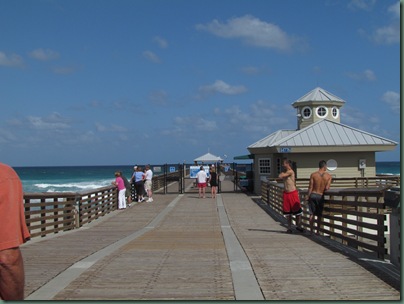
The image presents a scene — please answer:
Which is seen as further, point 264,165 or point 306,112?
point 306,112

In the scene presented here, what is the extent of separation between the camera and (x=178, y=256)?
8.98 m

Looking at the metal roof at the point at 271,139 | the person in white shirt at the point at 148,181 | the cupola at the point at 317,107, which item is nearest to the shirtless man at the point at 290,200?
the person in white shirt at the point at 148,181

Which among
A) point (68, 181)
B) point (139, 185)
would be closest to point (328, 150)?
point (139, 185)

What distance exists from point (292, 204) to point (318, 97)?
20.8 metres

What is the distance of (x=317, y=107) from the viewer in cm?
3247

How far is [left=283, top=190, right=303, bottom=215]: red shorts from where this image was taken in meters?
12.9

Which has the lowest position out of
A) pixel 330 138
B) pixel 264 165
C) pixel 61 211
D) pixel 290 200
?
pixel 61 211

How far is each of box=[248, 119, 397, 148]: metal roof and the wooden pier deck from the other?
47.2 feet

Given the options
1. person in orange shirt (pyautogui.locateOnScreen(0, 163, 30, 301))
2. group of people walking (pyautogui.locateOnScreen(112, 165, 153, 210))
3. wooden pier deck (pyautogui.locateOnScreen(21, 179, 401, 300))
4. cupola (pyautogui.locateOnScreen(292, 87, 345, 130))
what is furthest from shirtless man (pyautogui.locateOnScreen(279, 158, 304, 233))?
cupola (pyautogui.locateOnScreen(292, 87, 345, 130))

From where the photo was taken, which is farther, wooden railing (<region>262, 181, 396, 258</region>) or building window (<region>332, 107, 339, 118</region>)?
building window (<region>332, 107, 339, 118</region>)

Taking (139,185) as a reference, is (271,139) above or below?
above

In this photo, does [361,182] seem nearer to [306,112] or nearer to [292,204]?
[306,112]

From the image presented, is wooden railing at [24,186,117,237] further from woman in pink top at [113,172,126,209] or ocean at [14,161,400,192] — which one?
ocean at [14,161,400,192]

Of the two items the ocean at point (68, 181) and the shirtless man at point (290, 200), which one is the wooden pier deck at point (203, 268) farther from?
the ocean at point (68, 181)
